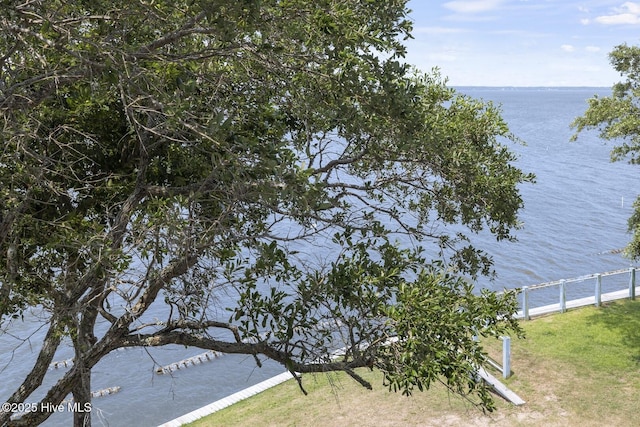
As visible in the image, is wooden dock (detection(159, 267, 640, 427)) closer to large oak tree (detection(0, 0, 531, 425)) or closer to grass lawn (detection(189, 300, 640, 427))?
grass lawn (detection(189, 300, 640, 427))

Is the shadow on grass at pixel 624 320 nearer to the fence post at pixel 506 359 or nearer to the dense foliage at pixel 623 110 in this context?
the dense foliage at pixel 623 110

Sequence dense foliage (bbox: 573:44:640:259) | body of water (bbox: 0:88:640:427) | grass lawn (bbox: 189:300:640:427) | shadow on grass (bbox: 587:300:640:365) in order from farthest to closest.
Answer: body of water (bbox: 0:88:640:427) → shadow on grass (bbox: 587:300:640:365) → dense foliage (bbox: 573:44:640:259) → grass lawn (bbox: 189:300:640:427)

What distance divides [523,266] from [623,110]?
14.8m

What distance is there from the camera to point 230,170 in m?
4.80

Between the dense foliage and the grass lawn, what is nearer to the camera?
the grass lawn

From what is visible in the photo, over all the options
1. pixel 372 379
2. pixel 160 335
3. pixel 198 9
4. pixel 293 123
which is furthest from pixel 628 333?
pixel 198 9

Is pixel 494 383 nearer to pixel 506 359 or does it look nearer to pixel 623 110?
pixel 506 359

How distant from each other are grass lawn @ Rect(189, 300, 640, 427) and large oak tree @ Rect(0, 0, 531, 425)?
5140mm

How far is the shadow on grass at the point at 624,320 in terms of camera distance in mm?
15602

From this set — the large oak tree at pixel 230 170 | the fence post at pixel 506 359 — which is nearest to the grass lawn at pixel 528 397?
the fence post at pixel 506 359

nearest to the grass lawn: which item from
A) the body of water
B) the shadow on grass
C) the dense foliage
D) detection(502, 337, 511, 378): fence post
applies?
the shadow on grass

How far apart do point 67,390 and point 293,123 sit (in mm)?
4183

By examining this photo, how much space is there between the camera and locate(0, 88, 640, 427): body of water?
1841cm

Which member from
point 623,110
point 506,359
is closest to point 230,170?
point 506,359
